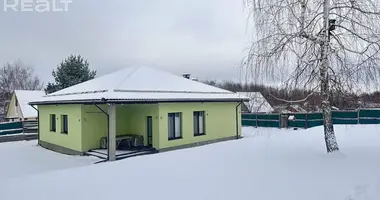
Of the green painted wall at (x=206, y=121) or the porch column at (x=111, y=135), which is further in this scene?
the green painted wall at (x=206, y=121)

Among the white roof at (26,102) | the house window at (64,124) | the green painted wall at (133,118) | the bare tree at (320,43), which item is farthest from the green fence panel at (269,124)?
the white roof at (26,102)

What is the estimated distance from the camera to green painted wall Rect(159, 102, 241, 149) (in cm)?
1342

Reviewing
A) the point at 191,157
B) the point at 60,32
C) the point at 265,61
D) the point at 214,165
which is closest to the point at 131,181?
the point at 214,165

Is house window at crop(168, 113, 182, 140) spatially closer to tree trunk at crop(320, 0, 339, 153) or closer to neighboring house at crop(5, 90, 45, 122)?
tree trunk at crop(320, 0, 339, 153)

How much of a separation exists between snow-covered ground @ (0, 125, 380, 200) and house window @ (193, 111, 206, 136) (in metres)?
5.68

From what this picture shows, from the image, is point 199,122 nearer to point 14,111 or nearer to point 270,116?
point 270,116

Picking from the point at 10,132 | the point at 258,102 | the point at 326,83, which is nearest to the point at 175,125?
the point at 258,102

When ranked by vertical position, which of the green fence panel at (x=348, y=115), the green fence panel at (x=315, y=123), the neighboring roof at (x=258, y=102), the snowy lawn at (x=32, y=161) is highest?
the neighboring roof at (x=258, y=102)

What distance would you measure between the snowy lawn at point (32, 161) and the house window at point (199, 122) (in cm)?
530

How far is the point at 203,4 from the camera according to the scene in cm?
1080

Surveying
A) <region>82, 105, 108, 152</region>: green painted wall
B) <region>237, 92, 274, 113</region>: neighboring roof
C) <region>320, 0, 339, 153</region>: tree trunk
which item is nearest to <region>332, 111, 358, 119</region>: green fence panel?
<region>320, 0, 339, 153</region>: tree trunk

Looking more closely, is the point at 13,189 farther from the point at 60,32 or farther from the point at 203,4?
the point at 60,32

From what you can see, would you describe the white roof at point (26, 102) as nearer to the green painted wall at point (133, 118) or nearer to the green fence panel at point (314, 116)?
the green painted wall at point (133, 118)

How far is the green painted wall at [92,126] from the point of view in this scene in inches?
516
